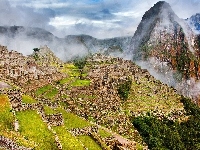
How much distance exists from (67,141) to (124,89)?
246 feet

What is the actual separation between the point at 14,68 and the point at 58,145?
71.9m

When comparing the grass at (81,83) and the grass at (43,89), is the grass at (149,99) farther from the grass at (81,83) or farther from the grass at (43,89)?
the grass at (43,89)

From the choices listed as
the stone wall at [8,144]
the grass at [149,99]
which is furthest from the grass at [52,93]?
the stone wall at [8,144]

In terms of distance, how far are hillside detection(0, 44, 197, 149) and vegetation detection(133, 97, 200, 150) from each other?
2.34 metres

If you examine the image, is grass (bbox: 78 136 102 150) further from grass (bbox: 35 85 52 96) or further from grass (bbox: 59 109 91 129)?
grass (bbox: 35 85 52 96)

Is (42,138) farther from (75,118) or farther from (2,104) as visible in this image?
(75,118)

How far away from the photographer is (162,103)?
4850 inches

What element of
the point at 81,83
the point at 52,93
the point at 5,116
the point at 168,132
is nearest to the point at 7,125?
the point at 5,116

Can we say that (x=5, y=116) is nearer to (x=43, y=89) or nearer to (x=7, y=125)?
(x=7, y=125)

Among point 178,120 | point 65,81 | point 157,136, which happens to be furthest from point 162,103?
point 65,81

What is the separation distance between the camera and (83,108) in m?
96.8

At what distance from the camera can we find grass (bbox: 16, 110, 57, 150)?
39.9 metres

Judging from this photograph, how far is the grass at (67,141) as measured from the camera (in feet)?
141

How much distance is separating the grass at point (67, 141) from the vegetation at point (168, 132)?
51980 millimetres
